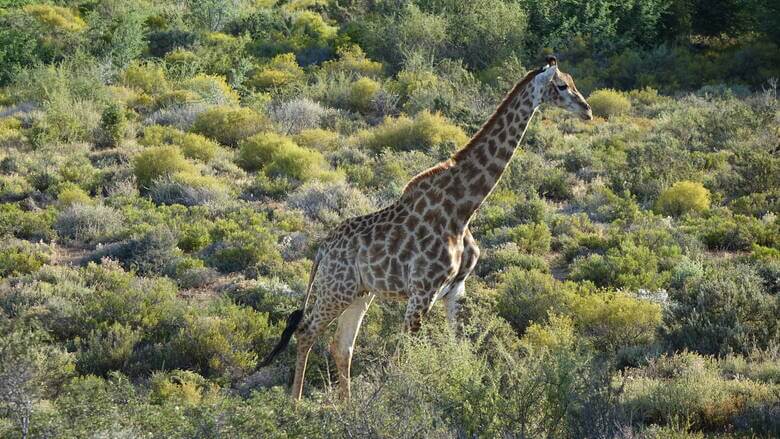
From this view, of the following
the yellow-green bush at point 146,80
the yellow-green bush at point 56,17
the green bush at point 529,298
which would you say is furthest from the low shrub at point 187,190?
the yellow-green bush at point 56,17

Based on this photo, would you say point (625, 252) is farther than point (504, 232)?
No

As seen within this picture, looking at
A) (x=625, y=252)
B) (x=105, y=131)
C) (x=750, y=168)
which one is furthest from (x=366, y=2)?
(x=625, y=252)

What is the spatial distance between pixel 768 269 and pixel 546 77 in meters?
4.47

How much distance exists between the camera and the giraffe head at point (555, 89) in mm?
8719

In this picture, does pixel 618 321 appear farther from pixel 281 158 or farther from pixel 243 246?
pixel 281 158

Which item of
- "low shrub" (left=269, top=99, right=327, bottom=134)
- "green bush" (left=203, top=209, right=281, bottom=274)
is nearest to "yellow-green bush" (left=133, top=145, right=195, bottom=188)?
"green bush" (left=203, top=209, right=281, bottom=274)

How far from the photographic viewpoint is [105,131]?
1881cm

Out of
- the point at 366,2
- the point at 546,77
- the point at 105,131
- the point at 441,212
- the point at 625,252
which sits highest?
the point at 546,77

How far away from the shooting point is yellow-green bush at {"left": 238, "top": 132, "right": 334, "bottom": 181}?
1667 cm

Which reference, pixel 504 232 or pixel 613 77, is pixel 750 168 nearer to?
pixel 504 232

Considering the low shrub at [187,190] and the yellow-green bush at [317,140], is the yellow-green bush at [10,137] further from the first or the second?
the yellow-green bush at [317,140]

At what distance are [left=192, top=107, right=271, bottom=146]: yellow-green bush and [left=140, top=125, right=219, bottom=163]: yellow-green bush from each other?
1.31 ft

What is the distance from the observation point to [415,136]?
61.7ft

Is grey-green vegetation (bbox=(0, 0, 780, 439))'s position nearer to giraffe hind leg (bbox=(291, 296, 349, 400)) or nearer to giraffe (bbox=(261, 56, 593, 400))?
giraffe hind leg (bbox=(291, 296, 349, 400))
